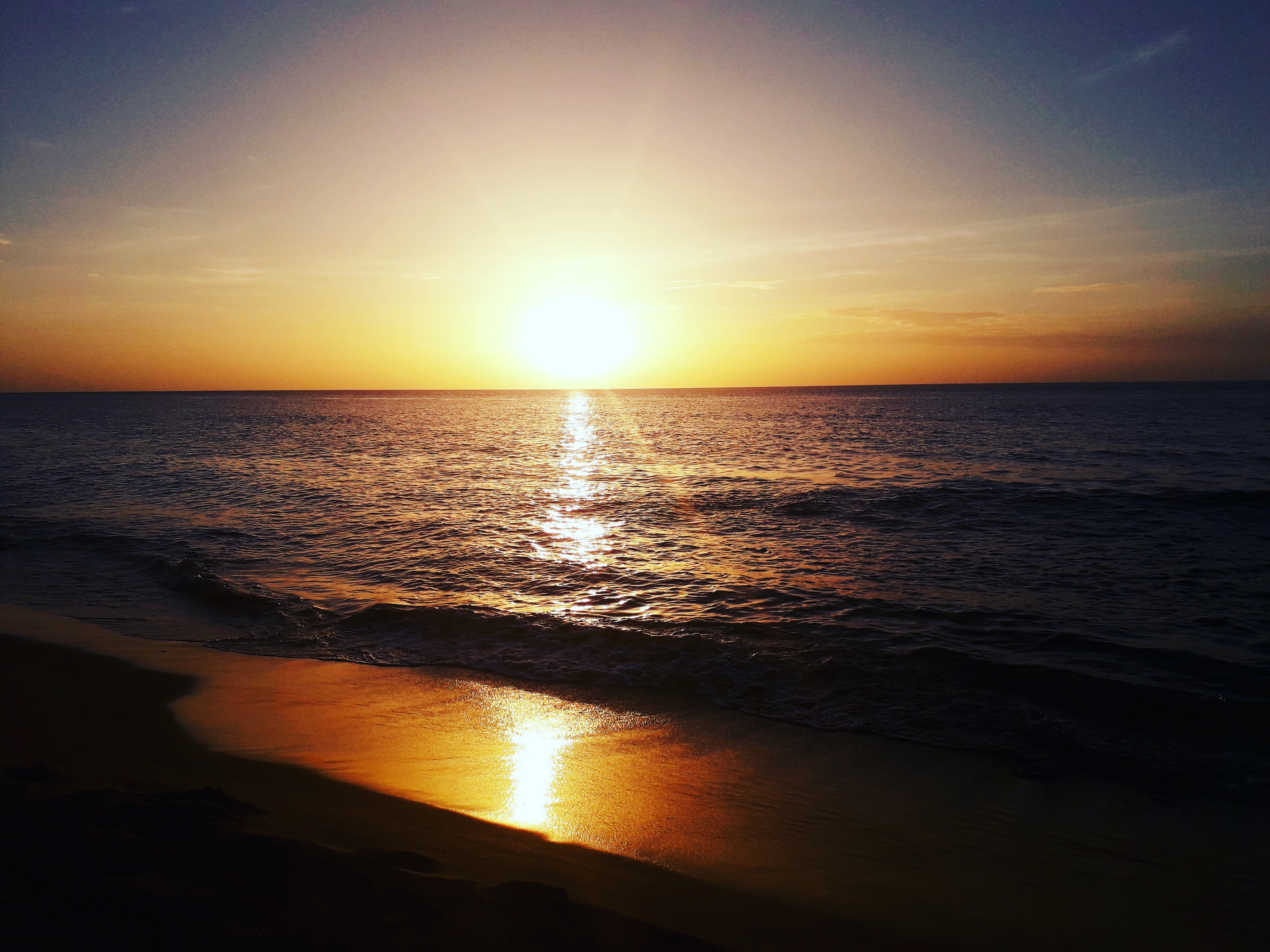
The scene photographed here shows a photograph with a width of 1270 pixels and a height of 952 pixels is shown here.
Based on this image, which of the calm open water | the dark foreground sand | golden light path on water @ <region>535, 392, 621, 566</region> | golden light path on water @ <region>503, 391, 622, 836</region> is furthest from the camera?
golden light path on water @ <region>535, 392, 621, 566</region>

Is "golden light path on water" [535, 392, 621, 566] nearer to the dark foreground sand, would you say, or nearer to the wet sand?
the wet sand

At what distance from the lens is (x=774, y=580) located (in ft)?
45.0

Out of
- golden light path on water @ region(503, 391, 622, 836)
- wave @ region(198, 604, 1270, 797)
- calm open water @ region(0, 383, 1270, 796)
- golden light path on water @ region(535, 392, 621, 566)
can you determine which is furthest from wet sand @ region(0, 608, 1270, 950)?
golden light path on water @ region(535, 392, 621, 566)

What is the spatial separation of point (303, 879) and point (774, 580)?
10995mm

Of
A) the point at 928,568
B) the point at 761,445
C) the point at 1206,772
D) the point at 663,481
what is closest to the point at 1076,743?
the point at 1206,772

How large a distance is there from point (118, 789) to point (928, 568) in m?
13.9

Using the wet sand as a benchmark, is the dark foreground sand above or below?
above

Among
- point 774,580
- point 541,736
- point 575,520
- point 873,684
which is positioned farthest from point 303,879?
point 575,520

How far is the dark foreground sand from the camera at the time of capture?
10.8 ft

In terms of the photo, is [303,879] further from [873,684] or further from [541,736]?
[873,684]

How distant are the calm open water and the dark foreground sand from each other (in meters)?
3.83

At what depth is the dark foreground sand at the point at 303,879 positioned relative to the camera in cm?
330

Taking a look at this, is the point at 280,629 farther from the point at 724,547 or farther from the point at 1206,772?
the point at 1206,772

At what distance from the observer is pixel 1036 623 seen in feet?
35.9
